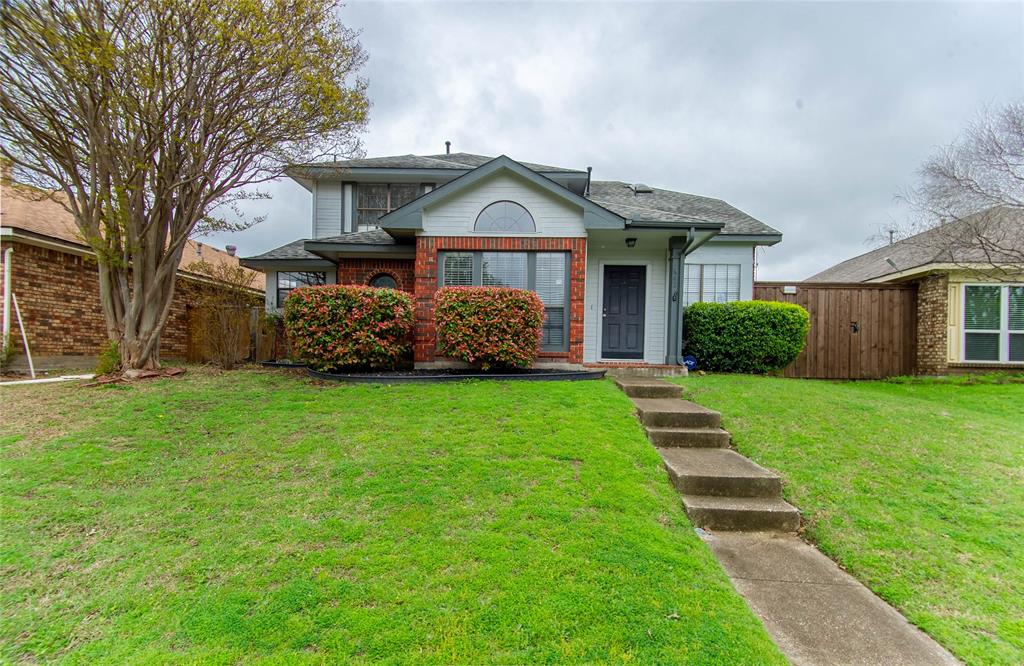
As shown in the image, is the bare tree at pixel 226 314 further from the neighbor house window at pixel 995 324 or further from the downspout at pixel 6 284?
the neighbor house window at pixel 995 324

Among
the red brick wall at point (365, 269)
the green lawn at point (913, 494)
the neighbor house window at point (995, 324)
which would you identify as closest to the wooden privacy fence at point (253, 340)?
the red brick wall at point (365, 269)

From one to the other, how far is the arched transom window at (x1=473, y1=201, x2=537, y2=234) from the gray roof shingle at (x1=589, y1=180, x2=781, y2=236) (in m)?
2.26

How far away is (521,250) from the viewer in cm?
874

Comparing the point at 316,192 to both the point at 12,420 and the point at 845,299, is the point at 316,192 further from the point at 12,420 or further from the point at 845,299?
the point at 845,299

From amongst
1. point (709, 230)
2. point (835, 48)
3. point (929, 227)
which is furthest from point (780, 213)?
point (709, 230)

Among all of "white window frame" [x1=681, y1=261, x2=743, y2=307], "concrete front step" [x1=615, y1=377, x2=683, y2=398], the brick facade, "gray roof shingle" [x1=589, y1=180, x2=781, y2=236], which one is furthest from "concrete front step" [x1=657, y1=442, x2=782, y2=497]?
the brick facade

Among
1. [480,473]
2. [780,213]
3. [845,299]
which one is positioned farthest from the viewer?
[780,213]

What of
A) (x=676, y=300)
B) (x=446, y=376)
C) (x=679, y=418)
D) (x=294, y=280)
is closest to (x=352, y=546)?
(x=679, y=418)

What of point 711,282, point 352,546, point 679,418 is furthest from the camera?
point 711,282

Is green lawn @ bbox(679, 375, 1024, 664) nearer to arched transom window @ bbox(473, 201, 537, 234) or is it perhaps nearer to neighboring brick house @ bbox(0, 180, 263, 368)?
arched transom window @ bbox(473, 201, 537, 234)

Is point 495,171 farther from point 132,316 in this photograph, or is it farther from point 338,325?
point 132,316

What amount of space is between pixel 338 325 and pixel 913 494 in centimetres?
786

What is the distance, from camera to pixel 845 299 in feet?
35.4

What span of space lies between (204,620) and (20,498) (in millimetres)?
2645
